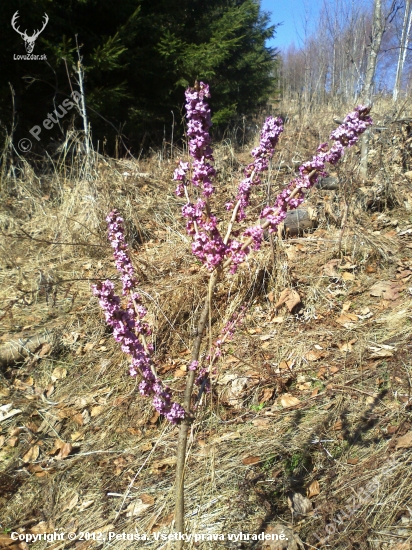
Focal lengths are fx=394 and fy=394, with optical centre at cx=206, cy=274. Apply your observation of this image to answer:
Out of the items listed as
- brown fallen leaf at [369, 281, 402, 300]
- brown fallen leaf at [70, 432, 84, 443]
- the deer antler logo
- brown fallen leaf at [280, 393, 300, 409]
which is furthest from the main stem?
the deer antler logo

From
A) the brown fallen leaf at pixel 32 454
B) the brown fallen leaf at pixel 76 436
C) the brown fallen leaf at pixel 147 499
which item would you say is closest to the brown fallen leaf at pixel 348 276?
the brown fallen leaf at pixel 147 499

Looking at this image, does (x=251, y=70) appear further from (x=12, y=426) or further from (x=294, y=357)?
(x=12, y=426)

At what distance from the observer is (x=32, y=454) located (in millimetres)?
2520

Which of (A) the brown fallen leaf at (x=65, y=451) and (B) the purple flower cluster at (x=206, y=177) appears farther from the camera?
(A) the brown fallen leaf at (x=65, y=451)

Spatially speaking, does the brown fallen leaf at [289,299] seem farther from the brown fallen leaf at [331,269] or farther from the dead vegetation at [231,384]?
the brown fallen leaf at [331,269]

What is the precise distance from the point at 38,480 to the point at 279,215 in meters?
2.17

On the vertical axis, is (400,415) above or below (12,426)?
above

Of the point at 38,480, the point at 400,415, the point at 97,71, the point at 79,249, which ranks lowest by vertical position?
the point at 38,480

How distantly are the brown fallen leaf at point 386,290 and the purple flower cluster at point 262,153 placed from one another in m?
2.30

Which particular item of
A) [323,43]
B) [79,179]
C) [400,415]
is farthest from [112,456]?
[323,43]

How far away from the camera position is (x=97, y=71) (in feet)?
19.5

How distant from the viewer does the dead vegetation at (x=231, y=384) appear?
6.30ft

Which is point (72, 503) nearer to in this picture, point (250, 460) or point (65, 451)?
point (65, 451)

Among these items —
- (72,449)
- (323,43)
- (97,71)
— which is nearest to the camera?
(72,449)
